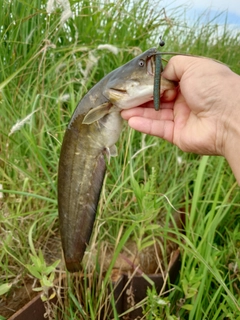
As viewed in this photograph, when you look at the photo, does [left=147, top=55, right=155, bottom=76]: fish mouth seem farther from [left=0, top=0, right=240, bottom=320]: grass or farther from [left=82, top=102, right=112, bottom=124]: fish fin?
[left=0, top=0, right=240, bottom=320]: grass

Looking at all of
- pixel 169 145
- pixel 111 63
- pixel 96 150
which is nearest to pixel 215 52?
pixel 111 63

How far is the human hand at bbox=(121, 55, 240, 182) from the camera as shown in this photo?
4.38 ft

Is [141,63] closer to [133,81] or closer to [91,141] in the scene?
[133,81]

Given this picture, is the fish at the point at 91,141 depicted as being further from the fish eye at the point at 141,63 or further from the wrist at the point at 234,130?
the wrist at the point at 234,130

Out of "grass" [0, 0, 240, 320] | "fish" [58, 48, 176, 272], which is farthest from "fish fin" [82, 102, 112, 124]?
"grass" [0, 0, 240, 320]

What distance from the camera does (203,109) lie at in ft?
4.67

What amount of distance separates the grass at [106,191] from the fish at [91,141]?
0.13 m

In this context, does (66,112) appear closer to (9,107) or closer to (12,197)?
(9,107)

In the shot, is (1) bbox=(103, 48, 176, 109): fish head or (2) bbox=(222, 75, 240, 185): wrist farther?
(2) bbox=(222, 75, 240, 185): wrist

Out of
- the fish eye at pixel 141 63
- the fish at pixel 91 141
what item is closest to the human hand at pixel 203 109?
the fish at pixel 91 141

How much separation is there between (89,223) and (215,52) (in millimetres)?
2472

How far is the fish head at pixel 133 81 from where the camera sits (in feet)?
3.92

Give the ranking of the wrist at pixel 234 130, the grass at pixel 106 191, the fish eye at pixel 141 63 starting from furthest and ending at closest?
the grass at pixel 106 191 < the wrist at pixel 234 130 < the fish eye at pixel 141 63

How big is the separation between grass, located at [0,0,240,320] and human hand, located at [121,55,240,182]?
0.16 m
